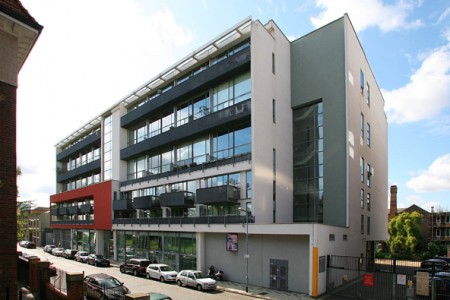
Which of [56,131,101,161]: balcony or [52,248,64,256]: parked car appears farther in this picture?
[56,131,101,161]: balcony

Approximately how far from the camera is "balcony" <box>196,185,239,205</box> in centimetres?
2733

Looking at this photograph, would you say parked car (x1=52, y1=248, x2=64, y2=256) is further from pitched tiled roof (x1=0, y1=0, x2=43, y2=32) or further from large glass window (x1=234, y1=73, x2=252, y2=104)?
pitched tiled roof (x1=0, y1=0, x2=43, y2=32)

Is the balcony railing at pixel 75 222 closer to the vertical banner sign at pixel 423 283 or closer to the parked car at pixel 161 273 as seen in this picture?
the parked car at pixel 161 273

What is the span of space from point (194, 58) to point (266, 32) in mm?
7865

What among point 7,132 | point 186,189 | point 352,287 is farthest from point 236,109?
point 7,132

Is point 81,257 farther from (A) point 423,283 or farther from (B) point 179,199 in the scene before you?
(A) point 423,283

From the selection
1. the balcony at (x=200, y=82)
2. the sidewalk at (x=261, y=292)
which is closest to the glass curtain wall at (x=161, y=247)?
the sidewalk at (x=261, y=292)

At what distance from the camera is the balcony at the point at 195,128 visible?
93.0ft

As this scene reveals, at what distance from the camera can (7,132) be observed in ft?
35.0

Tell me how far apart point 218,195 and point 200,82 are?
37.1ft

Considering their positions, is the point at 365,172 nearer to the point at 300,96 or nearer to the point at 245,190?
the point at 300,96

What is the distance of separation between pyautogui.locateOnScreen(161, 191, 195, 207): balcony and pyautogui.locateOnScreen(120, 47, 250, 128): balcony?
10.3 metres

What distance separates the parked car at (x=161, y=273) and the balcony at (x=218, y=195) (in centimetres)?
648

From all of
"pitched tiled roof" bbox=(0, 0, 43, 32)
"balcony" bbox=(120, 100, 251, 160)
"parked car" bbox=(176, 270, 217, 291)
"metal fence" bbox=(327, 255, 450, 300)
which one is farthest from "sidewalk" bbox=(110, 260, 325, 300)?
"pitched tiled roof" bbox=(0, 0, 43, 32)
